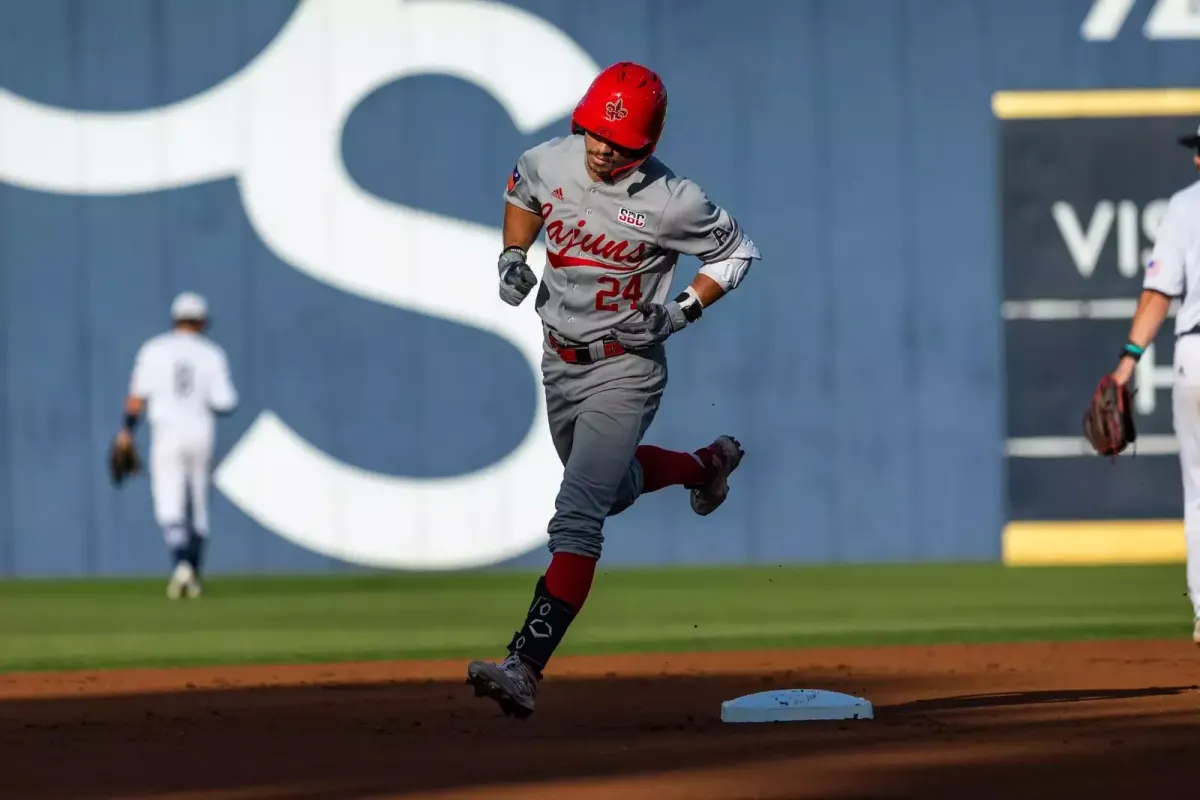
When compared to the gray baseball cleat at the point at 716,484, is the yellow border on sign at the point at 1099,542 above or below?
below

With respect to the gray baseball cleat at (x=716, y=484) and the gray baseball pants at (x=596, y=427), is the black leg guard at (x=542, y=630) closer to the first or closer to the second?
the gray baseball pants at (x=596, y=427)

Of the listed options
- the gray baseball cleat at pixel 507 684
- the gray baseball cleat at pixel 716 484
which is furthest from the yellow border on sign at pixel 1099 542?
the gray baseball cleat at pixel 507 684

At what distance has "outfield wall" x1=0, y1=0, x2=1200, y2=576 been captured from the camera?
16062 mm

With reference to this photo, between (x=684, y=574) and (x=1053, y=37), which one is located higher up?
(x=1053, y=37)

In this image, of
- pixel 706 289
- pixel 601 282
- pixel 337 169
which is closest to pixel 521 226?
pixel 601 282

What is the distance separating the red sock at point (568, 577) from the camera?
22.2ft

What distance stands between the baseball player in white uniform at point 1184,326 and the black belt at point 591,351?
2.33 meters

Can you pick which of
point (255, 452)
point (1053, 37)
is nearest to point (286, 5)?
point (255, 452)

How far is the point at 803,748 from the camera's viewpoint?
20.5 ft

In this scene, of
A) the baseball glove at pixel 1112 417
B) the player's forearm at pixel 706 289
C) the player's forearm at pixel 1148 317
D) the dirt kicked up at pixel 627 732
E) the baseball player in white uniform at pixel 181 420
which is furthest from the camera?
the baseball player in white uniform at pixel 181 420

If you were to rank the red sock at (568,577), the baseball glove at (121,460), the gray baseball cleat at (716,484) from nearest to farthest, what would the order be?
the red sock at (568,577) → the gray baseball cleat at (716,484) → the baseball glove at (121,460)

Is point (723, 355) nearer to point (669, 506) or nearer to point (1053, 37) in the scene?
point (669, 506)

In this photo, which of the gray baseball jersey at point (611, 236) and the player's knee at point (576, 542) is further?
the gray baseball jersey at point (611, 236)

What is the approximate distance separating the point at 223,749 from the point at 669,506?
981cm
